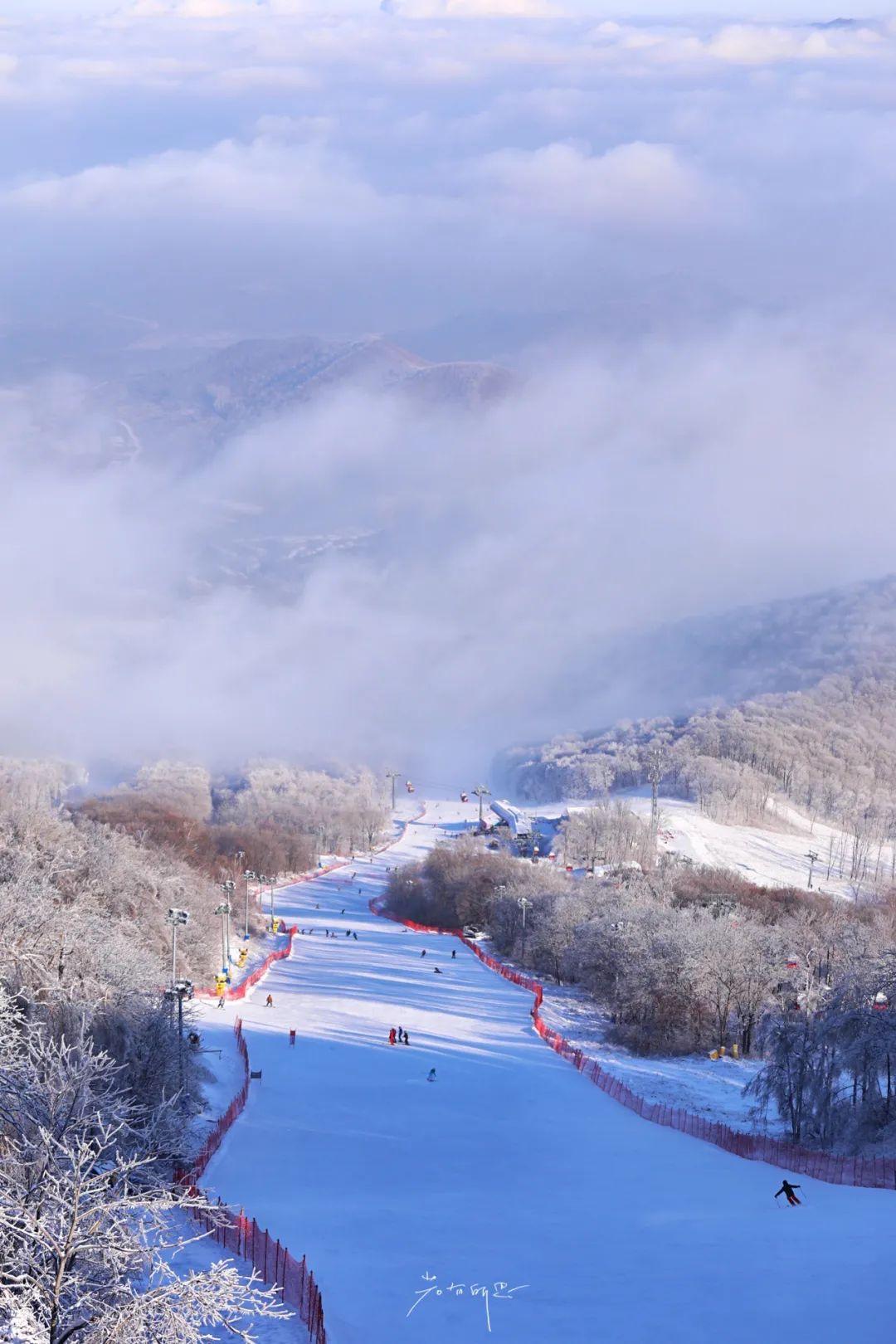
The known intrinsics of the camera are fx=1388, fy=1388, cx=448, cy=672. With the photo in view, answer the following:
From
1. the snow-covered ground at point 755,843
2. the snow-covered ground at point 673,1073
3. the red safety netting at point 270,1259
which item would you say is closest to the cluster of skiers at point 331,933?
the snow-covered ground at point 673,1073

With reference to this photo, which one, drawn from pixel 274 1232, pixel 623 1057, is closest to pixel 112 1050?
pixel 274 1232

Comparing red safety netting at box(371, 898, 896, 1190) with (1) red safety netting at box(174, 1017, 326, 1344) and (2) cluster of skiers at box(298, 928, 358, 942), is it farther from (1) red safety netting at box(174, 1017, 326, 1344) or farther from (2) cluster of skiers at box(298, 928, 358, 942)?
(2) cluster of skiers at box(298, 928, 358, 942)

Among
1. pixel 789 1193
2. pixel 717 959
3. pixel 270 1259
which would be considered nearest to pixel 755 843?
pixel 717 959

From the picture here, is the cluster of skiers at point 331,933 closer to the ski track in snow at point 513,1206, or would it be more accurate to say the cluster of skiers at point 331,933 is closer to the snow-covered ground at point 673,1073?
the snow-covered ground at point 673,1073

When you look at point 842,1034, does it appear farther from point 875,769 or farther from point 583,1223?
point 875,769

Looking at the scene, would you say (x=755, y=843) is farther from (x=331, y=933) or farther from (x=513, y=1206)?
(x=513, y=1206)

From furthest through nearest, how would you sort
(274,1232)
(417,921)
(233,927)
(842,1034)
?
(417,921), (233,927), (842,1034), (274,1232)
